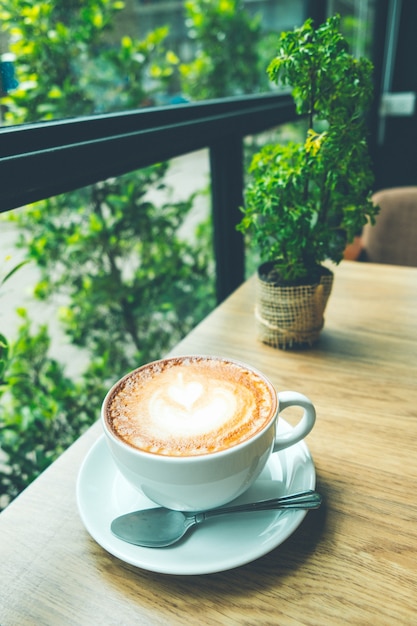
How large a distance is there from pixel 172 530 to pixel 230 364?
0.20m

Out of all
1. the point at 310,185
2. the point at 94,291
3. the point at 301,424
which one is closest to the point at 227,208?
the point at 310,185

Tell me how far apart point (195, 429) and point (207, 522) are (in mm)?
95

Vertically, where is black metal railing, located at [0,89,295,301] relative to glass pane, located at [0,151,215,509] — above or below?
above

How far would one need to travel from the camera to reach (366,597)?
0.43 meters

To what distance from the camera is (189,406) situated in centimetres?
52

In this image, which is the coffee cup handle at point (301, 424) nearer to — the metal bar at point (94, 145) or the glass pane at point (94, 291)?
the metal bar at point (94, 145)

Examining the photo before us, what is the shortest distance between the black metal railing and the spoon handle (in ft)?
1.36

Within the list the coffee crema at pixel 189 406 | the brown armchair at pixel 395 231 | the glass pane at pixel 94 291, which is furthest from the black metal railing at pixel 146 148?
the brown armchair at pixel 395 231

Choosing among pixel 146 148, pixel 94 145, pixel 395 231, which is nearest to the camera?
pixel 94 145

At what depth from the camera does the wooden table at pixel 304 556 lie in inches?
16.6

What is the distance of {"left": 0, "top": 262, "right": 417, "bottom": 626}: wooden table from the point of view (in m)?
0.42

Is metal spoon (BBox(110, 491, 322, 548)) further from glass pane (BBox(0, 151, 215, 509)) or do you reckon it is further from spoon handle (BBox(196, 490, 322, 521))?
glass pane (BBox(0, 151, 215, 509))

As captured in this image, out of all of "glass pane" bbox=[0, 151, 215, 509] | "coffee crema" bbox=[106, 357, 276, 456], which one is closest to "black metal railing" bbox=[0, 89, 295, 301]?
"glass pane" bbox=[0, 151, 215, 509]

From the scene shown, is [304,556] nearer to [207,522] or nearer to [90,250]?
[207,522]
